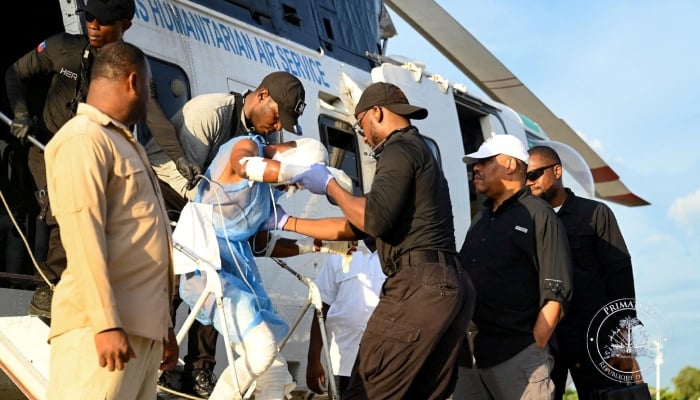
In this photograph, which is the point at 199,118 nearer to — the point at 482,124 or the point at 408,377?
the point at 408,377

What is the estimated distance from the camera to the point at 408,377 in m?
4.18

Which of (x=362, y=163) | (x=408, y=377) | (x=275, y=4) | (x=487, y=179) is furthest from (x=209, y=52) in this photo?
(x=408, y=377)

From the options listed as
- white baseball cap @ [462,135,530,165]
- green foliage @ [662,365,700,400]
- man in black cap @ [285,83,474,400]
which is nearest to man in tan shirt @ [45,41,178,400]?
Result: man in black cap @ [285,83,474,400]

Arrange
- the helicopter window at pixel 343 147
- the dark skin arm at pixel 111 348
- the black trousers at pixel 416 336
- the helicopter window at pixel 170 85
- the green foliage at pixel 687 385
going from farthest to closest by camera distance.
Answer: the green foliage at pixel 687 385 → the helicopter window at pixel 343 147 → the helicopter window at pixel 170 85 → the black trousers at pixel 416 336 → the dark skin arm at pixel 111 348

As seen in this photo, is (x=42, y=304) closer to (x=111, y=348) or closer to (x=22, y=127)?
(x=22, y=127)

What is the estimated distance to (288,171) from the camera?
174 inches

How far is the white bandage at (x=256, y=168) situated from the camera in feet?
14.5

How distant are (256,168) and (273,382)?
1.08 metres

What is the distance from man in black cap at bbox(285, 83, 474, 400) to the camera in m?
4.20

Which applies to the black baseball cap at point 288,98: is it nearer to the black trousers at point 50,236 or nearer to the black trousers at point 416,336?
the black trousers at point 416,336

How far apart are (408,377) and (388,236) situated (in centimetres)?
63

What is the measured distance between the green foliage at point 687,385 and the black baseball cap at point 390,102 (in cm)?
776

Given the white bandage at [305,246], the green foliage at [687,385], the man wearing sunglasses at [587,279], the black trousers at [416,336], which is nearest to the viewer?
the black trousers at [416,336]

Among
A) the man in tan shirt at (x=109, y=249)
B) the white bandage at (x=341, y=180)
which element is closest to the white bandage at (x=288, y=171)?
the white bandage at (x=341, y=180)
